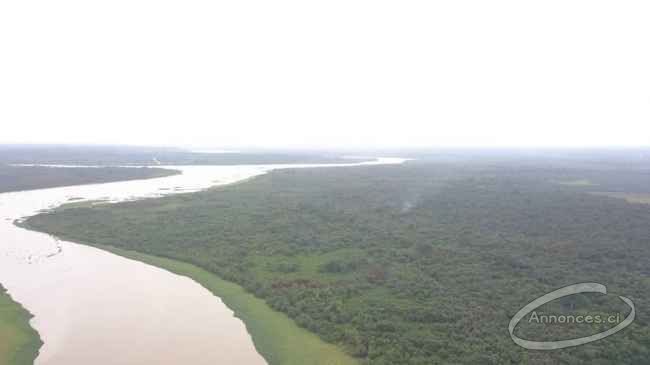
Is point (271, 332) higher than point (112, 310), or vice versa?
point (112, 310)

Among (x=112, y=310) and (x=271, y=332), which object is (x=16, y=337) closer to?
(x=112, y=310)

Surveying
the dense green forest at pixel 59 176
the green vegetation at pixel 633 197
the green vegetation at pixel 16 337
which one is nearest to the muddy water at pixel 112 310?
the green vegetation at pixel 16 337

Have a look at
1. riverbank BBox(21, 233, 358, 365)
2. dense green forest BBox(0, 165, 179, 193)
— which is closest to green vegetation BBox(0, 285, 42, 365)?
riverbank BBox(21, 233, 358, 365)

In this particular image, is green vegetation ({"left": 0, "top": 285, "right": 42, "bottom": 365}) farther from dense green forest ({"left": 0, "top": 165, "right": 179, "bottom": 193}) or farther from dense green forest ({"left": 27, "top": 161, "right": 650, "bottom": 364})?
dense green forest ({"left": 0, "top": 165, "right": 179, "bottom": 193})

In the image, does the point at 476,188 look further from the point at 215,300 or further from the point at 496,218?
the point at 215,300

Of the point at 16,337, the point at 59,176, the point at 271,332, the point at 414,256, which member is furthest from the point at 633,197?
the point at 59,176
